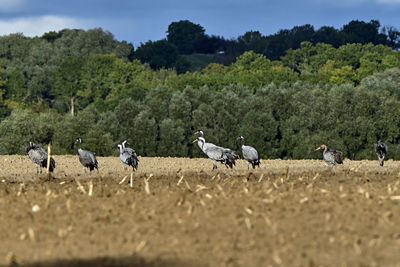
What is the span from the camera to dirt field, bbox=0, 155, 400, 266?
520 inches

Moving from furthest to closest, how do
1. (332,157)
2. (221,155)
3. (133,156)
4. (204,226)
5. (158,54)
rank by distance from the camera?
(158,54) → (332,157) → (221,155) → (133,156) → (204,226)

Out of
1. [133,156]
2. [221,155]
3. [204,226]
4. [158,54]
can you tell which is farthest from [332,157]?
[158,54]

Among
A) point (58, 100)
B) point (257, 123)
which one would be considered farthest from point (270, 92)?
point (58, 100)

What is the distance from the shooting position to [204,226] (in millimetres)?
15336

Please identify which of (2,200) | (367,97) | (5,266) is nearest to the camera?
(5,266)

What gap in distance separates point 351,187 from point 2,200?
8.93 metres

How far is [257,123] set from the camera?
265 ft

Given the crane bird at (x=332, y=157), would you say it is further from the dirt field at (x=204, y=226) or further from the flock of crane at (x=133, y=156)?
the dirt field at (x=204, y=226)

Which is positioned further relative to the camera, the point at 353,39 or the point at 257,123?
the point at 353,39

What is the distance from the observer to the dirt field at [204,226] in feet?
43.3

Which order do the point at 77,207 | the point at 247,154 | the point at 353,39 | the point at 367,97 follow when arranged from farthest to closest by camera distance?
the point at 353,39, the point at 367,97, the point at 247,154, the point at 77,207

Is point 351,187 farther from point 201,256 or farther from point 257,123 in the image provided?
point 257,123

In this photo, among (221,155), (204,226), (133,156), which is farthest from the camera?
(221,155)

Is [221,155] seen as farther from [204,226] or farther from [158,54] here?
[158,54]
